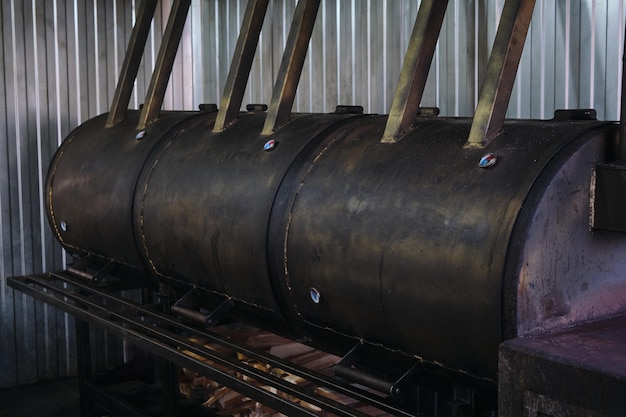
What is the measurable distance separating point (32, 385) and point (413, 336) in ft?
13.1

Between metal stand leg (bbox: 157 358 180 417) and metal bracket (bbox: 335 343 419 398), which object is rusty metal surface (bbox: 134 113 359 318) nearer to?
metal bracket (bbox: 335 343 419 398)

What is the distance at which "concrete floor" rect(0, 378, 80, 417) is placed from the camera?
5.04 meters

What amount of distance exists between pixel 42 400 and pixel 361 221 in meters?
3.65

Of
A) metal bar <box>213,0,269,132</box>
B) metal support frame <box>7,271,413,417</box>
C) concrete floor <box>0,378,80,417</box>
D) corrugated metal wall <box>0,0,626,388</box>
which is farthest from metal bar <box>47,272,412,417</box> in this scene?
corrugated metal wall <box>0,0,626,388</box>

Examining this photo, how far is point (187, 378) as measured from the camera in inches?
203

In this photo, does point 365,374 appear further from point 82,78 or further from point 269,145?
point 82,78

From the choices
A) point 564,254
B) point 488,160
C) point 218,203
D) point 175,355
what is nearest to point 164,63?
point 218,203

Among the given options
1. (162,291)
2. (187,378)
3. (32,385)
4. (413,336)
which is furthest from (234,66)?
(32,385)

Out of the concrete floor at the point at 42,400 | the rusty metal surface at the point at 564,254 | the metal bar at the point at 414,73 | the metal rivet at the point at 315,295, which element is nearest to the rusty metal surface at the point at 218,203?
the metal rivet at the point at 315,295

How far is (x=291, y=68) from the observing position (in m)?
3.09

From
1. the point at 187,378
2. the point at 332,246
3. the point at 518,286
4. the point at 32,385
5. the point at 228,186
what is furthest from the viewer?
the point at 32,385

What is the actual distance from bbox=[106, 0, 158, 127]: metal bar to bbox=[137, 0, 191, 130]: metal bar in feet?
0.87

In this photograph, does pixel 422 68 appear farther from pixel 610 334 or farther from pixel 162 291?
pixel 162 291

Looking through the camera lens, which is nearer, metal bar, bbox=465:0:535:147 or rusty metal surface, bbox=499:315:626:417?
rusty metal surface, bbox=499:315:626:417
